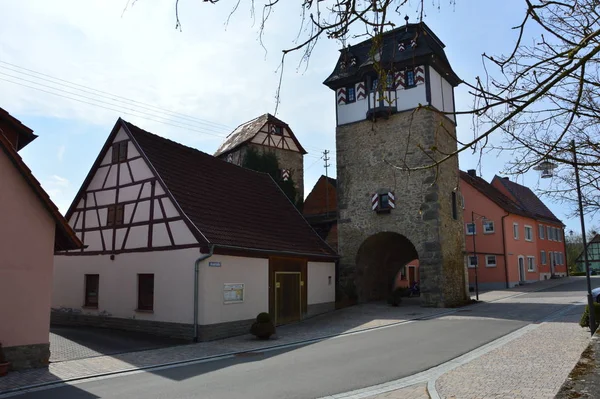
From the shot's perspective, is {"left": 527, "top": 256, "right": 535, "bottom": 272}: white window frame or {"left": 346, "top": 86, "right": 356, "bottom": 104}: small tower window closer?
{"left": 346, "top": 86, "right": 356, "bottom": 104}: small tower window

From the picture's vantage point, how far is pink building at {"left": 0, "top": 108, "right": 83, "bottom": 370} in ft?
33.1

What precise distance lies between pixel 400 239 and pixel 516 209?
17.1m

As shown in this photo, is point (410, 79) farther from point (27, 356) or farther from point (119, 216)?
point (27, 356)

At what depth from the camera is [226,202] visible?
18.7m

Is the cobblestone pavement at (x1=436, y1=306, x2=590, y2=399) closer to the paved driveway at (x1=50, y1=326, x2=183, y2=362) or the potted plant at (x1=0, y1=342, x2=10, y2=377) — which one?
the potted plant at (x1=0, y1=342, x2=10, y2=377)

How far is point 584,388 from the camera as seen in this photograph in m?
2.16

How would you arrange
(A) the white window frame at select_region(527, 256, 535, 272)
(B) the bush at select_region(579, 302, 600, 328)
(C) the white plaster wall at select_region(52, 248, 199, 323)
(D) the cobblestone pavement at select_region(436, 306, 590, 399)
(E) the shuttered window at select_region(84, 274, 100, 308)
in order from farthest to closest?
1. (A) the white window frame at select_region(527, 256, 535, 272)
2. (E) the shuttered window at select_region(84, 274, 100, 308)
3. (C) the white plaster wall at select_region(52, 248, 199, 323)
4. (B) the bush at select_region(579, 302, 600, 328)
5. (D) the cobblestone pavement at select_region(436, 306, 590, 399)

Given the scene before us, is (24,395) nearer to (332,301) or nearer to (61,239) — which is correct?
(61,239)

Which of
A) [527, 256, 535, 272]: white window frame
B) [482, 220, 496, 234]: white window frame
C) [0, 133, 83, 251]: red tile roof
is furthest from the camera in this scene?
[527, 256, 535, 272]: white window frame

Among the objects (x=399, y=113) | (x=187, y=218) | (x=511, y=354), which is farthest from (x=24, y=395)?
(x=399, y=113)

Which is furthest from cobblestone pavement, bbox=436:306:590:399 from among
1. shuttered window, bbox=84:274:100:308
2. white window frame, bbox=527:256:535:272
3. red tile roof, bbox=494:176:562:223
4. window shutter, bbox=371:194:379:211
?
red tile roof, bbox=494:176:562:223

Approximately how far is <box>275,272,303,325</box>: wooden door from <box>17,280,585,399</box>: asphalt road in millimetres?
4269

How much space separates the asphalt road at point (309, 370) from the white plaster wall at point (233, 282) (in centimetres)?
317

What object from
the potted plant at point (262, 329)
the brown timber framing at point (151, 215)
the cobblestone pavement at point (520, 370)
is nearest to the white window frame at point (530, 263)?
the cobblestone pavement at point (520, 370)
